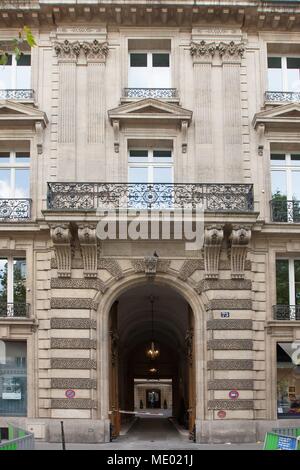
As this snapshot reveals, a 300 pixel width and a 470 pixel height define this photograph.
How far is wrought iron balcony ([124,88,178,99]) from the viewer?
2317 centimetres

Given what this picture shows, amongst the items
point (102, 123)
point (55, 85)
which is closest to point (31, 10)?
point (55, 85)

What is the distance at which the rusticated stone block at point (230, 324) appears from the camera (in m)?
21.4

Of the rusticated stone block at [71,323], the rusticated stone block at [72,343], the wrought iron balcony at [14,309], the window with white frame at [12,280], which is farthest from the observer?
the window with white frame at [12,280]

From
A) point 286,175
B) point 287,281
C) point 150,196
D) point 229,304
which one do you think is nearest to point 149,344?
point 287,281

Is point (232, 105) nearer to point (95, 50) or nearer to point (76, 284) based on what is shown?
point (95, 50)

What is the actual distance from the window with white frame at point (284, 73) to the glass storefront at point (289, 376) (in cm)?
858

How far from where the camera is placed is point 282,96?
2325cm

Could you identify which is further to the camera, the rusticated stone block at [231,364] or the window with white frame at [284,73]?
the window with white frame at [284,73]

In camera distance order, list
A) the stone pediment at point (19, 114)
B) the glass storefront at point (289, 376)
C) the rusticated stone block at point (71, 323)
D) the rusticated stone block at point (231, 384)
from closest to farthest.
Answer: the rusticated stone block at point (231, 384) < the rusticated stone block at point (71, 323) < the glass storefront at point (289, 376) < the stone pediment at point (19, 114)

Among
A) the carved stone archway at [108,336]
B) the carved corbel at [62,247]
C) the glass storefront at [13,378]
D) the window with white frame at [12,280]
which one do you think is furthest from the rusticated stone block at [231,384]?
the window with white frame at [12,280]

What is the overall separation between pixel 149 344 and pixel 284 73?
20.3 metres

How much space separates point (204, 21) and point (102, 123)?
4.90 m

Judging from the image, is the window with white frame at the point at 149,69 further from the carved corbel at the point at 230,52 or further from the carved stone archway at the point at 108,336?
the carved stone archway at the point at 108,336

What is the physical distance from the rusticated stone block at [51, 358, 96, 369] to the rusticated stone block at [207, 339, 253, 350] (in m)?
3.76
